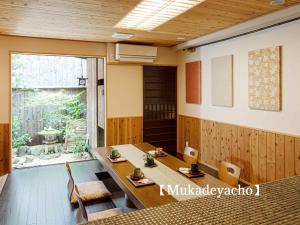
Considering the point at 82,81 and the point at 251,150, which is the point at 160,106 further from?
the point at 82,81

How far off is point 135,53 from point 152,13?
1.86 m

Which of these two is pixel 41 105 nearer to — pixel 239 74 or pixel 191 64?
pixel 191 64

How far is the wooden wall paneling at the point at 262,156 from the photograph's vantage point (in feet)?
11.7

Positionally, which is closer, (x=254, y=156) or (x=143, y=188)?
(x=143, y=188)

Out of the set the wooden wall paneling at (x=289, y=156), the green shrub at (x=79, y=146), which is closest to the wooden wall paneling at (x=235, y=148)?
the wooden wall paneling at (x=289, y=156)

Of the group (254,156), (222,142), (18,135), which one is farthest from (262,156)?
(18,135)

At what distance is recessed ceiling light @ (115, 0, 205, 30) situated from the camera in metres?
2.77

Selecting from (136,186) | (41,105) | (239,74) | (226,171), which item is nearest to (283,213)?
(136,186)

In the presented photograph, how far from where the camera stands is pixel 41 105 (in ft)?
22.7

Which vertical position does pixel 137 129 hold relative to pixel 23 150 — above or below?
above

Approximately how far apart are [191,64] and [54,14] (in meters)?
2.89

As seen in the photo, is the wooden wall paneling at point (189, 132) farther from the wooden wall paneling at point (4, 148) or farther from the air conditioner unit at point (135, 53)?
the wooden wall paneling at point (4, 148)

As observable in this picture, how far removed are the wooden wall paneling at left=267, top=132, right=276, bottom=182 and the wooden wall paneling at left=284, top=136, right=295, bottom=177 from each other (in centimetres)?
19

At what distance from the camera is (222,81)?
4359 millimetres
